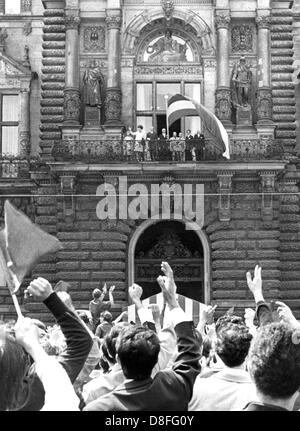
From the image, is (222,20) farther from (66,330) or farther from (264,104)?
(66,330)

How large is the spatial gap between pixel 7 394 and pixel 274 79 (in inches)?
998

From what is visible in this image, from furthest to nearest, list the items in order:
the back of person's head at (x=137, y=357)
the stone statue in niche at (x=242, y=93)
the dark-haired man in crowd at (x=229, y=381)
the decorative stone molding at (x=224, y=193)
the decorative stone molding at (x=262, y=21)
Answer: the decorative stone molding at (x=262, y=21), the stone statue in niche at (x=242, y=93), the decorative stone molding at (x=224, y=193), the dark-haired man in crowd at (x=229, y=381), the back of person's head at (x=137, y=357)

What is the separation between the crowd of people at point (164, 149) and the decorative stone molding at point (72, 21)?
4.26 meters

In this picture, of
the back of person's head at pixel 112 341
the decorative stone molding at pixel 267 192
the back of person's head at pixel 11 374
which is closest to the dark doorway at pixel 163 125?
the decorative stone molding at pixel 267 192

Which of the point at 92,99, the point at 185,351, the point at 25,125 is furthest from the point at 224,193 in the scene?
the point at 185,351

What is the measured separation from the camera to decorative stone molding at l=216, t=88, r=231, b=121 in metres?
27.3

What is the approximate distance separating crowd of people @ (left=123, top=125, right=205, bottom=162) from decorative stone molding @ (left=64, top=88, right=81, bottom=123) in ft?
5.97

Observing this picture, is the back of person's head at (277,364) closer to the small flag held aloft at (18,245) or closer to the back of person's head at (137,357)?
the back of person's head at (137,357)

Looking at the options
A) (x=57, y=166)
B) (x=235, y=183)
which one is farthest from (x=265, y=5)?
(x=57, y=166)

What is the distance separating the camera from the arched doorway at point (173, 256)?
27750mm

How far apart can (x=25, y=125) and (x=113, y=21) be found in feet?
15.4

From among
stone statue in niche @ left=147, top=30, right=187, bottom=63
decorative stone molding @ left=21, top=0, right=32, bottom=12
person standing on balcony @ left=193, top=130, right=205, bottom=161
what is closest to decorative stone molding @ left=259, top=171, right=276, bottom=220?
person standing on balcony @ left=193, top=130, right=205, bottom=161

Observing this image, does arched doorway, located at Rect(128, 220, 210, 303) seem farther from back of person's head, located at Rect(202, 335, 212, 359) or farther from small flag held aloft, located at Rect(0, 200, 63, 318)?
small flag held aloft, located at Rect(0, 200, 63, 318)

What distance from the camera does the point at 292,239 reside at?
27703mm
